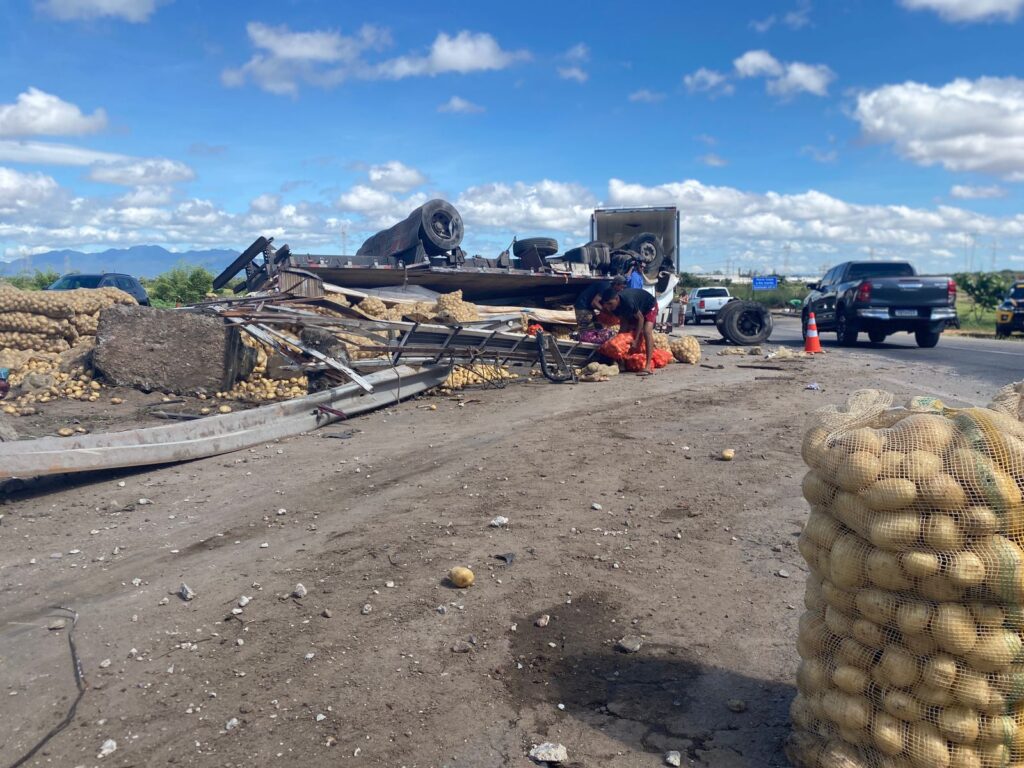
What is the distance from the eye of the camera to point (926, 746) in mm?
2420

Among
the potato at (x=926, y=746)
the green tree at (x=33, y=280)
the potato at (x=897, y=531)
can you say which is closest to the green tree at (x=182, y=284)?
the green tree at (x=33, y=280)

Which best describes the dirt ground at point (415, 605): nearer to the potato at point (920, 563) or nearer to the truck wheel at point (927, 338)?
the potato at point (920, 563)

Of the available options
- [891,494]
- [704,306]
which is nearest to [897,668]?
[891,494]

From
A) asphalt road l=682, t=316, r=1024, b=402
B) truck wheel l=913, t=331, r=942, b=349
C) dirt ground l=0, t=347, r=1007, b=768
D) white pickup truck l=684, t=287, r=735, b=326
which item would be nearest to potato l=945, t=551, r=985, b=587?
dirt ground l=0, t=347, r=1007, b=768

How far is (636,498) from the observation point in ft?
17.9

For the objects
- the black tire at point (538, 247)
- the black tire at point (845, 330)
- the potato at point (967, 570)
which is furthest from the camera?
the black tire at point (845, 330)

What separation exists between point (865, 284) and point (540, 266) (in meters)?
6.88

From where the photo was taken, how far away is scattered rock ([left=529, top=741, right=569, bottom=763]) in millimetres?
2826

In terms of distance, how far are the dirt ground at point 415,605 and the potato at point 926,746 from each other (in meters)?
0.50

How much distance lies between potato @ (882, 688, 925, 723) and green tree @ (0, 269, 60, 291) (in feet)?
116

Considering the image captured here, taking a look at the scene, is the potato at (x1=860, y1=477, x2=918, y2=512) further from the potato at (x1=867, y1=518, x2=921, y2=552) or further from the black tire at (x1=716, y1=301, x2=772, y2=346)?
the black tire at (x1=716, y1=301, x2=772, y2=346)

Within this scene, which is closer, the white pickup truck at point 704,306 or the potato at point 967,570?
the potato at point 967,570

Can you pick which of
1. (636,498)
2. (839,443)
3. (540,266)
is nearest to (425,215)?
(540,266)

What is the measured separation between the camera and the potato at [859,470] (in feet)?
8.03
